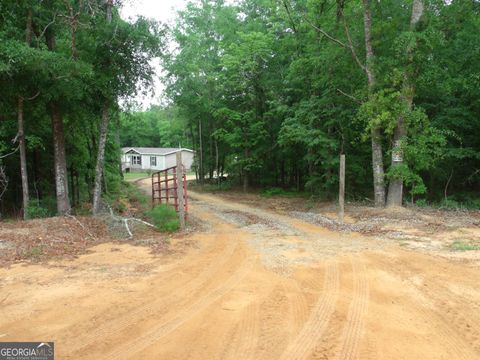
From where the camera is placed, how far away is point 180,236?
931 centimetres

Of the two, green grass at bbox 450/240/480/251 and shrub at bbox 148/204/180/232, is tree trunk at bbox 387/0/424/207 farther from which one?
shrub at bbox 148/204/180/232

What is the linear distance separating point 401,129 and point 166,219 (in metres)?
8.07

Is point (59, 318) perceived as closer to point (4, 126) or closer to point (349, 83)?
point (4, 126)

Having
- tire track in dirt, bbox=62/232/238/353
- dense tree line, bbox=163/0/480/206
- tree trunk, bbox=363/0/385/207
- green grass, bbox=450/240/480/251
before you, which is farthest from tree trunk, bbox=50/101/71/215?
green grass, bbox=450/240/480/251

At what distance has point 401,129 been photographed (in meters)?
11.9

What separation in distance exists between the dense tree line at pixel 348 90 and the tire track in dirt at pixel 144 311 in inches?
313

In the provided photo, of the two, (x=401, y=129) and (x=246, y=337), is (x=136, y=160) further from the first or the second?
(x=246, y=337)

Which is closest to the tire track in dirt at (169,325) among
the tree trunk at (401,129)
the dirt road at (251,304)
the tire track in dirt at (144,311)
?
the dirt road at (251,304)

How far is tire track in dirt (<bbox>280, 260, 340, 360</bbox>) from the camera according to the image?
364cm

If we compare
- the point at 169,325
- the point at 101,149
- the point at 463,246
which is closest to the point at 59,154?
Result: the point at 101,149

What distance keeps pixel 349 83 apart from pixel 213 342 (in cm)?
1262

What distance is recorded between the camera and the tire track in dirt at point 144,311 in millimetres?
4008

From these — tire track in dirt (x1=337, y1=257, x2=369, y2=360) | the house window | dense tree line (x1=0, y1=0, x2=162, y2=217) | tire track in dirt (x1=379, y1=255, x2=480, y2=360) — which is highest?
dense tree line (x1=0, y1=0, x2=162, y2=217)

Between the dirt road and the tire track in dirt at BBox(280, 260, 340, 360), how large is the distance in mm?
15
